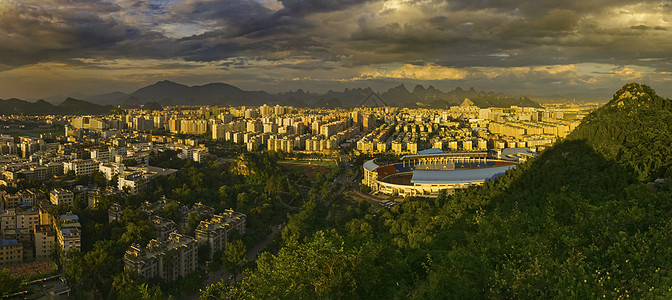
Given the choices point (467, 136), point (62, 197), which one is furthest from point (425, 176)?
point (467, 136)

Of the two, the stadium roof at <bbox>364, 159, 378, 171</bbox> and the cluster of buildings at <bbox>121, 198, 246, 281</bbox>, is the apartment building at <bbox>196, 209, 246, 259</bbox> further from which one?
the stadium roof at <bbox>364, 159, 378, 171</bbox>

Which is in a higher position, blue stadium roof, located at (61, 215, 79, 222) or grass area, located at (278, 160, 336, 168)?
blue stadium roof, located at (61, 215, 79, 222)

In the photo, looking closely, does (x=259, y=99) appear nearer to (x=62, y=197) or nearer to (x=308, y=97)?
(x=308, y=97)

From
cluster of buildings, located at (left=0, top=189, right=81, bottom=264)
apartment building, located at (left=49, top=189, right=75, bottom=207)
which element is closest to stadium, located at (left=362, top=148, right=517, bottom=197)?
apartment building, located at (left=49, top=189, right=75, bottom=207)

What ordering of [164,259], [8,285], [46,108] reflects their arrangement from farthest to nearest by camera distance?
1. [46,108]
2. [164,259]
3. [8,285]

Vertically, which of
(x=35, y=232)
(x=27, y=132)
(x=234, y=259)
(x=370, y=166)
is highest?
(x=27, y=132)
